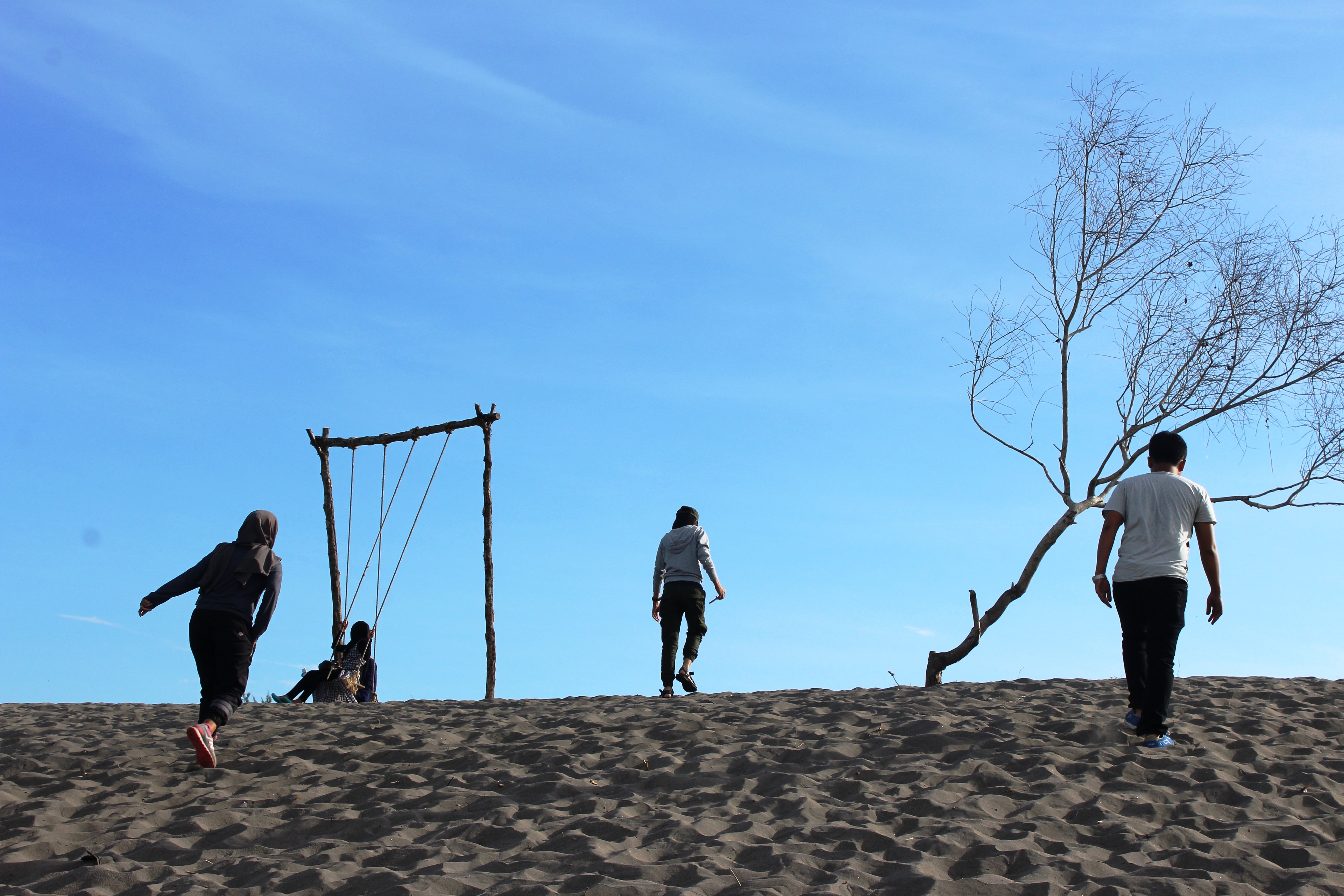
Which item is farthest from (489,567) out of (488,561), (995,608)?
(995,608)

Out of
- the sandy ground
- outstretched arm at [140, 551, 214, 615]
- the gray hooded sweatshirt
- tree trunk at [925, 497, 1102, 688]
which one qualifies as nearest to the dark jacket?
outstretched arm at [140, 551, 214, 615]

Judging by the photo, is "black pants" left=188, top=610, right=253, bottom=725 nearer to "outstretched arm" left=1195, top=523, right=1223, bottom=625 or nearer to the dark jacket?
the dark jacket

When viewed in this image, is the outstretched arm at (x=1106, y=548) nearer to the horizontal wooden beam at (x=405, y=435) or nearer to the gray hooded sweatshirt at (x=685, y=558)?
the gray hooded sweatshirt at (x=685, y=558)

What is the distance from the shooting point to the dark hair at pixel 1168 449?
6.65 meters

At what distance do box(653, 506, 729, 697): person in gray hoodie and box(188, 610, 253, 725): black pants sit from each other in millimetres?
3708

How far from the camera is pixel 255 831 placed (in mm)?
5602

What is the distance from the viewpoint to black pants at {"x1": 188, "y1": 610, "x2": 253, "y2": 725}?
269 inches

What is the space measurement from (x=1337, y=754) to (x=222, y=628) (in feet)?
21.9

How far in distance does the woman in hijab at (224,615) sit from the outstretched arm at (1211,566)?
18.2 ft

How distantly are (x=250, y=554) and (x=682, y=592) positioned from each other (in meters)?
3.78

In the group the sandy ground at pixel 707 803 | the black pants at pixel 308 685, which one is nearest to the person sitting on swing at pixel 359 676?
the black pants at pixel 308 685

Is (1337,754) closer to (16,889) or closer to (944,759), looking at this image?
(944,759)

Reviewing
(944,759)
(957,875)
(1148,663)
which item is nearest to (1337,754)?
(1148,663)

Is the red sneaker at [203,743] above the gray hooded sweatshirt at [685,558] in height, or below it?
below
